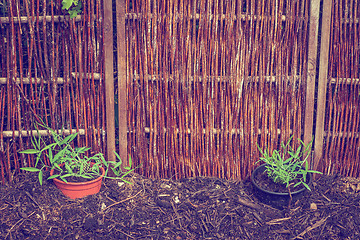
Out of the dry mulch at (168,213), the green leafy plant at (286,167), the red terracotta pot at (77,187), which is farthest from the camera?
the green leafy plant at (286,167)

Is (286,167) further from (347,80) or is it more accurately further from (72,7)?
(72,7)

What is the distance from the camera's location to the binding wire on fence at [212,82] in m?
2.87

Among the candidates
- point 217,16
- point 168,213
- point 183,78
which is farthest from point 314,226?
point 217,16

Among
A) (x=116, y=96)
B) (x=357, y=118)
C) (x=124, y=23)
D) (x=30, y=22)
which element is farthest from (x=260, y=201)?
(x=30, y=22)

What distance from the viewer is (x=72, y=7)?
2760 millimetres

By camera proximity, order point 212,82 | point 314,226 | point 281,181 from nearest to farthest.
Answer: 1. point 314,226
2. point 281,181
3. point 212,82

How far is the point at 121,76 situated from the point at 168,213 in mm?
1220

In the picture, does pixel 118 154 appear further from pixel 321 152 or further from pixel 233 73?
pixel 321 152

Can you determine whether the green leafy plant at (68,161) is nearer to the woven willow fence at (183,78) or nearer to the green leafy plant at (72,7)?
the woven willow fence at (183,78)

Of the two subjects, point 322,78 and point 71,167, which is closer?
point 71,167

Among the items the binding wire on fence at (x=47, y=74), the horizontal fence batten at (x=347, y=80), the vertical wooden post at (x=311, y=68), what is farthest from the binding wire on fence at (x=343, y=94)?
the binding wire on fence at (x=47, y=74)

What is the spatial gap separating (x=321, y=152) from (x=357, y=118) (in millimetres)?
469

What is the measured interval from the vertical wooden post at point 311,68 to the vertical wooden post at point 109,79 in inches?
68.8

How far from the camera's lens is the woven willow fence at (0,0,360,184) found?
283 centimetres
